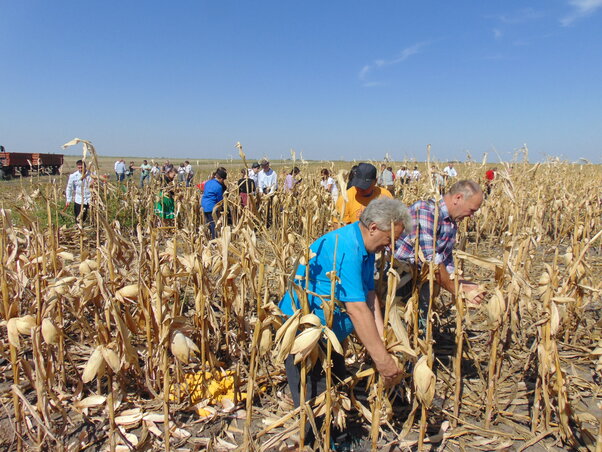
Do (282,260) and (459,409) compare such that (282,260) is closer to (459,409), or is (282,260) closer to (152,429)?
(152,429)

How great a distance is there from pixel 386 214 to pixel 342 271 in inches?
12.8

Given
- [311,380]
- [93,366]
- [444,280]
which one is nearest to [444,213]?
[444,280]

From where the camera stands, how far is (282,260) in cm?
256

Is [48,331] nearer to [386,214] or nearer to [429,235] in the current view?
[386,214]

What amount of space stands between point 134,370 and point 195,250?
83 centimetres

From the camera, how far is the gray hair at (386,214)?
1.87 meters

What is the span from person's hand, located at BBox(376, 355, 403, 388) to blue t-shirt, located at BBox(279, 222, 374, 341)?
29 centimetres

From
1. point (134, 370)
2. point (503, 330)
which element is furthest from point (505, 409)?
point (134, 370)

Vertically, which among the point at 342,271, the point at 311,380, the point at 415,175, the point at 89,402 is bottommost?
the point at 89,402

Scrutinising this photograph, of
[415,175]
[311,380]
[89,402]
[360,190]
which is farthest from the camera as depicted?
[415,175]

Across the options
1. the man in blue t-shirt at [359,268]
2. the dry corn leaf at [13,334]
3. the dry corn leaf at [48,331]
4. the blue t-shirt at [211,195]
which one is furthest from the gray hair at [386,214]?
the blue t-shirt at [211,195]

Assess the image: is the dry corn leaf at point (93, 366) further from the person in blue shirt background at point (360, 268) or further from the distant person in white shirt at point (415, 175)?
the distant person in white shirt at point (415, 175)

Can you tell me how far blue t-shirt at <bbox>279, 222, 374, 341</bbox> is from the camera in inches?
75.4

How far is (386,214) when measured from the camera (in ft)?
6.14
